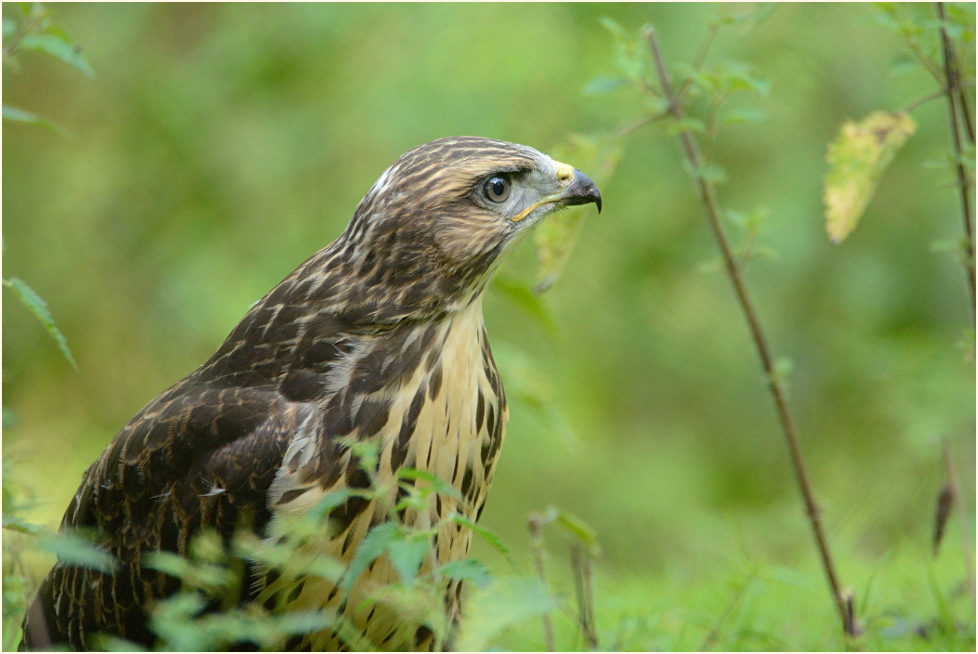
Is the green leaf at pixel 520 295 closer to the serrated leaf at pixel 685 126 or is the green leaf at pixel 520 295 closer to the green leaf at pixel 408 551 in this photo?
the serrated leaf at pixel 685 126

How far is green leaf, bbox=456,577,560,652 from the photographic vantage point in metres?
1.62

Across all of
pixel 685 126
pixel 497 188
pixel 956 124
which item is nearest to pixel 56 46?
pixel 497 188

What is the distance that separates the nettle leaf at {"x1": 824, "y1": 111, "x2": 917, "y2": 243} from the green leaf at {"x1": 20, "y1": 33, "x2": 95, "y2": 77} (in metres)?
1.97

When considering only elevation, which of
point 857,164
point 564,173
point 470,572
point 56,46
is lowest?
point 470,572

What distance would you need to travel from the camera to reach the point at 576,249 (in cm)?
638

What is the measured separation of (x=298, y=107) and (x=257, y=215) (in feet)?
2.09

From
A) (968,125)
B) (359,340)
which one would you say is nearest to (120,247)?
(359,340)

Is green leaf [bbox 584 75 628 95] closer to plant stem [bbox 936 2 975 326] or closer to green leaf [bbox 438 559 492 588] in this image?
plant stem [bbox 936 2 975 326]

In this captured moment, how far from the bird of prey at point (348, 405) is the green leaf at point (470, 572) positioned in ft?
2.34

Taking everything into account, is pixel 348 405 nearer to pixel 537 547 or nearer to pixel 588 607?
pixel 537 547

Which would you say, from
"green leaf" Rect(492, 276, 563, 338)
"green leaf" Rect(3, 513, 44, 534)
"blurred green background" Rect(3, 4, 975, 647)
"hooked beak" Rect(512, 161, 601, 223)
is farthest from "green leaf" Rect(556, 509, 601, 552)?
"blurred green background" Rect(3, 4, 975, 647)

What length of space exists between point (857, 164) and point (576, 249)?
3.54 meters

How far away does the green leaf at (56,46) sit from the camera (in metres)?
2.51

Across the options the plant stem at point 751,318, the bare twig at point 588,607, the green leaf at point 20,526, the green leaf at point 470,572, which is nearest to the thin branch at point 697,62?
the plant stem at point 751,318
